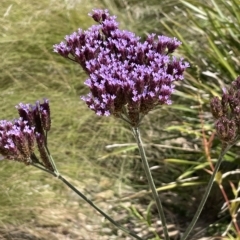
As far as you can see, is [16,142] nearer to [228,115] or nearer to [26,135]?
[26,135]

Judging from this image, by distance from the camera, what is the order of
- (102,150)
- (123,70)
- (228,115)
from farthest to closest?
(102,150), (228,115), (123,70)

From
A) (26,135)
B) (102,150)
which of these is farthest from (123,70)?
(102,150)

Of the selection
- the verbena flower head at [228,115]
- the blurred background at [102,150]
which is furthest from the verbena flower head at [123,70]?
the blurred background at [102,150]

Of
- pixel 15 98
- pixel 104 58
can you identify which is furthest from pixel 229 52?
pixel 104 58

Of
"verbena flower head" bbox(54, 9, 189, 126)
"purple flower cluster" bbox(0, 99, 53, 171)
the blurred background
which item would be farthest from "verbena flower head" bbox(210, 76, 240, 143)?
the blurred background

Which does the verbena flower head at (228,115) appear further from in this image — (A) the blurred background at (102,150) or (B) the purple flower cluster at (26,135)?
(A) the blurred background at (102,150)

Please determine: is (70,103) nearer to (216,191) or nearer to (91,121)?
(91,121)
